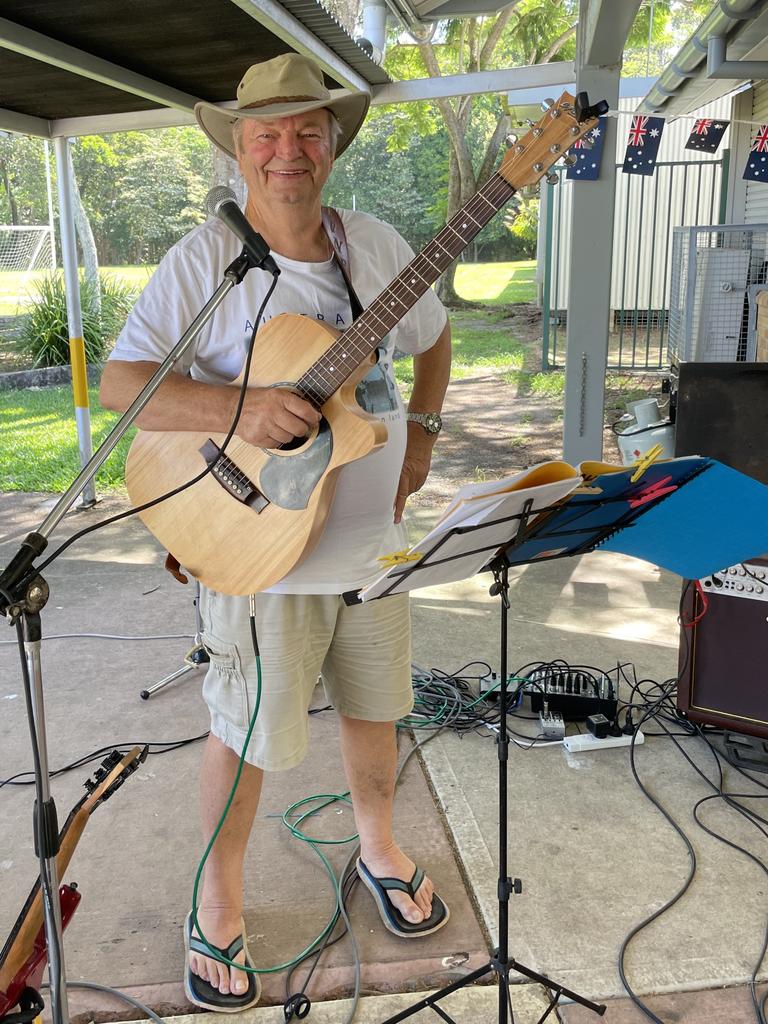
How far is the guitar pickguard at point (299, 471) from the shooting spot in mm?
1962

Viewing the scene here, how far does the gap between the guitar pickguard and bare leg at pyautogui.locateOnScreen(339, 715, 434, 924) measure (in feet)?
2.23

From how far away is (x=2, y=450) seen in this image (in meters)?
8.44

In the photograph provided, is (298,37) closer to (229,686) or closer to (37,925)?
(229,686)

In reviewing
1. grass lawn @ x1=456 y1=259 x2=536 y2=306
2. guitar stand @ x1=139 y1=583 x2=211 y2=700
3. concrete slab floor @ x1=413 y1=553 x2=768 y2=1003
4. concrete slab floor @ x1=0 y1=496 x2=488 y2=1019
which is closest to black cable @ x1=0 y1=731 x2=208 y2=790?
concrete slab floor @ x1=0 y1=496 x2=488 y2=1019

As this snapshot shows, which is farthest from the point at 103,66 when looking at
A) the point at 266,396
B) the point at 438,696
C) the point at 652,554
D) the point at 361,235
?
the point at 652,554

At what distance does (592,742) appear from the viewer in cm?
317

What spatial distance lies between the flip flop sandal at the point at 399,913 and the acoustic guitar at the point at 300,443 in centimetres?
93

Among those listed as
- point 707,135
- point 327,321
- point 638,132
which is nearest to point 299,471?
point 327,321

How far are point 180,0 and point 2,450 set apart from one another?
20.5 ft

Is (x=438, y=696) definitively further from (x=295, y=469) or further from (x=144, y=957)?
(x=295, y=469)

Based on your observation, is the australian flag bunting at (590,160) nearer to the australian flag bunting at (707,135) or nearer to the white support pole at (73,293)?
the australian flag bunting at (707,135)

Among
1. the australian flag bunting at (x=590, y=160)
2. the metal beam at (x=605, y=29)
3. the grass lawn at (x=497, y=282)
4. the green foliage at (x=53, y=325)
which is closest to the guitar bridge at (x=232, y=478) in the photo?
the metal beam at (x=605, y=29)

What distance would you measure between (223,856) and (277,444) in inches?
39.6

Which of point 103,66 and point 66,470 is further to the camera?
point 66,470
